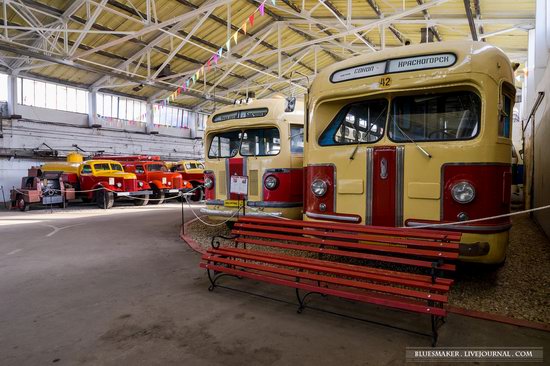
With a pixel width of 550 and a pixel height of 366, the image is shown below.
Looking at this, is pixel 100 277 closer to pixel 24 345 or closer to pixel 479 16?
pixel 24 345

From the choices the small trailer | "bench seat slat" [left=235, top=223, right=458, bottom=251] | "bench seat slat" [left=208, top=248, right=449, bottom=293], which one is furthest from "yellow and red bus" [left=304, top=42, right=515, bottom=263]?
the small trailer

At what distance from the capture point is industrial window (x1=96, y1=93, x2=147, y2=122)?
22.5 m

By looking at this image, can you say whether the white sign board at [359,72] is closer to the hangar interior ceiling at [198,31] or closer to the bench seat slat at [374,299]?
the bench seat slat at [374,299]

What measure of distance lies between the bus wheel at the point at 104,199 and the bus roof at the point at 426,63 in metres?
13.1

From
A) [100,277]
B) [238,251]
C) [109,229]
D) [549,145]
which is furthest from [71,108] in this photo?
[549,145]

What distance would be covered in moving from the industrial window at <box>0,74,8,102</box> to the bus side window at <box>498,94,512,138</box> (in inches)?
831

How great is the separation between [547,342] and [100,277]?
5.15 meters

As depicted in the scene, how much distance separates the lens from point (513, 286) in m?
4.46

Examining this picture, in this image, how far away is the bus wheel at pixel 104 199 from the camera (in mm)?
15242

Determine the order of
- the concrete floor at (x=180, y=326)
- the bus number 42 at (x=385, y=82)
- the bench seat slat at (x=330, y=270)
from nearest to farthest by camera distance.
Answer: the concrete floor at (x=180, y=326) < the bench seat slat at (x=330, y=270) < the bus number 42 at (x=385, y=82)

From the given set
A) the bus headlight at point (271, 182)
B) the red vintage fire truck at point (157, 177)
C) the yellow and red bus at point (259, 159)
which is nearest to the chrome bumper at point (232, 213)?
the yellow and red bus at point (259, 159)

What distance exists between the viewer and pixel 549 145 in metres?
6.77

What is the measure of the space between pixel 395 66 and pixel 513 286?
10.1 feet

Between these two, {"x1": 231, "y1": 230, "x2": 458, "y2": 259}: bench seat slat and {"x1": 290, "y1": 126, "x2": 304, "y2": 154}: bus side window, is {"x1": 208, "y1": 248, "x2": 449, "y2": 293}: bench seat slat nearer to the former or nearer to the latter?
{"x1": 231, "y1": 230, "x2": 458, "y2": 259}: bench seat slat
